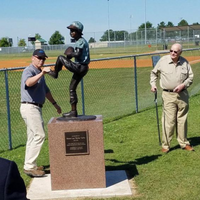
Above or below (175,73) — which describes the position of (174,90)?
below

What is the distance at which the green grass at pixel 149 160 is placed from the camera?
5680 millimetres

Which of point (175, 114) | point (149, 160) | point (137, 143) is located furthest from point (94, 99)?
point (149, 160)

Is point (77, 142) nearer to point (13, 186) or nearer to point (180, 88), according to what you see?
point (180, 88)

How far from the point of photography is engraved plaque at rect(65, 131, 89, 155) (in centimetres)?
563

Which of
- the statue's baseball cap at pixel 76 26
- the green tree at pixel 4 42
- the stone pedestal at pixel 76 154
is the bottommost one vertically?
the stone pedestal at pixel 76 154

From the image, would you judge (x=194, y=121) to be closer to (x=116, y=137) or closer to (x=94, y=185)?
(x=116, y=137)

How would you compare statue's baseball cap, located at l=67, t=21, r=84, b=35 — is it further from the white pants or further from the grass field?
the grass field

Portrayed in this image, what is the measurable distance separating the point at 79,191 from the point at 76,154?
0.53 meters

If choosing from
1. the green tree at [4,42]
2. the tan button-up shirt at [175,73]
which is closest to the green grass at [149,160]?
the tan button-up shirt at [175,73]

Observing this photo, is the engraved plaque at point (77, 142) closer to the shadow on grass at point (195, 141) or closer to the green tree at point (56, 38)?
the shadow on grass at point (195, 141)

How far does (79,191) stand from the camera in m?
5.75

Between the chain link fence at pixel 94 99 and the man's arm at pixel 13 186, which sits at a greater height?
the man's arm at pixel 13 186

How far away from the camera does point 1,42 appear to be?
92375 millimetres

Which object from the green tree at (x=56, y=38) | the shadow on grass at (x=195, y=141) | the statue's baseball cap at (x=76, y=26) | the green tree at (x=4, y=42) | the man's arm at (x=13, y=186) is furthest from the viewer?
the green tree at (x=56, y=38)
